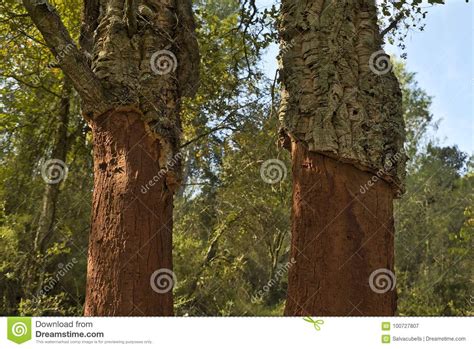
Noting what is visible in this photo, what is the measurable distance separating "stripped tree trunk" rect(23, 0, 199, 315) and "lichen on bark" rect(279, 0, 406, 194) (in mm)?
993

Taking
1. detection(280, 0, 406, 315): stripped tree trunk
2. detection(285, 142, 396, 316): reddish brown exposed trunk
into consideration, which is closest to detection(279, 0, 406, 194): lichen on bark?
detection(280, 0, 406, 315): stripped tree trunk

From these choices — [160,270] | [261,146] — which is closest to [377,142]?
[160,270]

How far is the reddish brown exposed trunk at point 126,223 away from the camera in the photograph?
3641mm

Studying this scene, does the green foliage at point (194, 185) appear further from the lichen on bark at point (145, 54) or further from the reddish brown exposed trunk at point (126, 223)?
the reddish brown exposed trunk at point (126, 223)

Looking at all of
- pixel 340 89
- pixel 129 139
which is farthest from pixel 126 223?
pixel 340 89

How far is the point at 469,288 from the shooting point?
1730 cm

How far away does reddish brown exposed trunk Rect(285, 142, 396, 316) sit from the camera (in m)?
3.16

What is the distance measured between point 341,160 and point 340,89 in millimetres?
463

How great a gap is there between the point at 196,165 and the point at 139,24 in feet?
25.0

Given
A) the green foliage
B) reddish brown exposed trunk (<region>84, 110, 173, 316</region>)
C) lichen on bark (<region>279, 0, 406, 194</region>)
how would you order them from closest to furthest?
lichen on bark (<region>279, 0, 406, 194</region>) < reddish brown exposed trunk (<region>84, 110, 173, 316</region>) < the green foliage

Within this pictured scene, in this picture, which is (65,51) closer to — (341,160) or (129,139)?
(129,139)

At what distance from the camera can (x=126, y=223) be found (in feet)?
12.2
